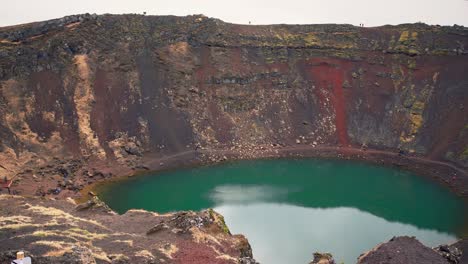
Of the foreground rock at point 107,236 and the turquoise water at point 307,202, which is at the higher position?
the foreground rock at point 107,236

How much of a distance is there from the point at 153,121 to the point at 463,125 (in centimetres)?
4319

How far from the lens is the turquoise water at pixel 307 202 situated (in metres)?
41.5

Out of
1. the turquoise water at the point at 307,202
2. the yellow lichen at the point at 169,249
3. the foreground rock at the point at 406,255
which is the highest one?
the yellow lichen at the point at 169,249

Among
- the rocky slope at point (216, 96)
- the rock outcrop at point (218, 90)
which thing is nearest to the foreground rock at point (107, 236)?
the rocky slope at point (216, 96)

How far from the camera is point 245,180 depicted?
193 ft

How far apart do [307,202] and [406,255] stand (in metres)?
24.3

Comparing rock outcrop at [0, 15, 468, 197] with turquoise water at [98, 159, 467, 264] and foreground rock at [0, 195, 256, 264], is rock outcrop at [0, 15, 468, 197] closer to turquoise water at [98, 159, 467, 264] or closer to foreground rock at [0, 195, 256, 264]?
turquoise water at [98, 159, 467, 264]

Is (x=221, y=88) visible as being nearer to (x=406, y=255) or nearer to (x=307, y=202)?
(x=307, y=202)

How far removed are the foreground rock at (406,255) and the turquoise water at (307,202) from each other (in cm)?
908

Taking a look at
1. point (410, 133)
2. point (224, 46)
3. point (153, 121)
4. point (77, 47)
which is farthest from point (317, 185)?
point (77, 47)

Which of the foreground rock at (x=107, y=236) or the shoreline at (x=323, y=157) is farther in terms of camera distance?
the shoreline at (x=323, y=157)

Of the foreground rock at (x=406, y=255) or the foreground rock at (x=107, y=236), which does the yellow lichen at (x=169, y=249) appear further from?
the foreground rock at (x=406, y=255)

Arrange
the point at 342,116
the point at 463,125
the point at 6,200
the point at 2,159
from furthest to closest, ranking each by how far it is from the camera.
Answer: the point at 342,116
the point at 463,125
the point at 2,159
the point at 6,200

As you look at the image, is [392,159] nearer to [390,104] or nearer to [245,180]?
[390,104]
